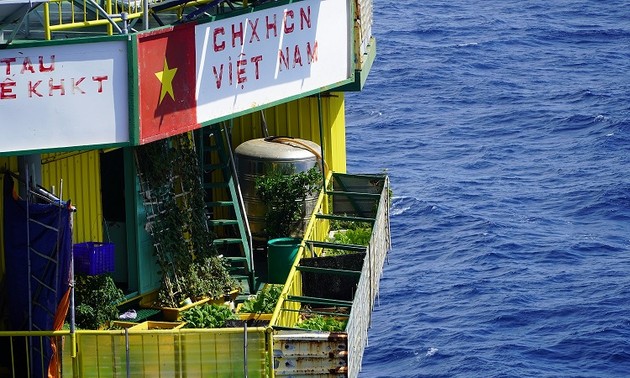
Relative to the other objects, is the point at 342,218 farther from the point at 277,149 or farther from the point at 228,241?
the point at 228,241

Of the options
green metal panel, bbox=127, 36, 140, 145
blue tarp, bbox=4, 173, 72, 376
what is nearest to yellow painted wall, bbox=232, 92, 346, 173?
blue tarp, bbox=4, 173, 72, 376

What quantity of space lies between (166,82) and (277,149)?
7.24 m

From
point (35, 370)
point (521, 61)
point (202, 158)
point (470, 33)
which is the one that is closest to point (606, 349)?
point (202, 158)

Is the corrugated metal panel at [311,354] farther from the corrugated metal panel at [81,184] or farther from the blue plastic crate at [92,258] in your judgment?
the corrugated metal panel at [81,184]

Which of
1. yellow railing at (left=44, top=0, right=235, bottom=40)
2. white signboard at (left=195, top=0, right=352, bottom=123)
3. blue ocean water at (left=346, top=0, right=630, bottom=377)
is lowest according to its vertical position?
blue ocean water at (left=346, top=0, right=630, bottom=377)

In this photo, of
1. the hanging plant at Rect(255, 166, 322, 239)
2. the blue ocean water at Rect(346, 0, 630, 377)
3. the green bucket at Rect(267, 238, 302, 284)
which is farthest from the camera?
the blue ocean water at Rect(346, 0, 630, 377)

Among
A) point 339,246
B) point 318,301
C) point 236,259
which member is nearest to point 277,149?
point 236,259

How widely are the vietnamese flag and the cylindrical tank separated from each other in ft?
20.4

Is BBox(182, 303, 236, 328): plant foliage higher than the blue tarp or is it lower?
lower

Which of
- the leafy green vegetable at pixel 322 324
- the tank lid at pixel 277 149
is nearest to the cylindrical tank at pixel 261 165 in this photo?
the tank lid at pixel 277 149

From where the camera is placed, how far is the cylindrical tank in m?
27.5

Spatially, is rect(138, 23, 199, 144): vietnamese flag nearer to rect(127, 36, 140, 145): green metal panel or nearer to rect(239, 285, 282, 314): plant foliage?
rect(127, 36, 140, 145): green metal panel

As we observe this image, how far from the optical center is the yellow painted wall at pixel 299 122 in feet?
95.7

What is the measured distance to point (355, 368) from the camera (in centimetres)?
2202
